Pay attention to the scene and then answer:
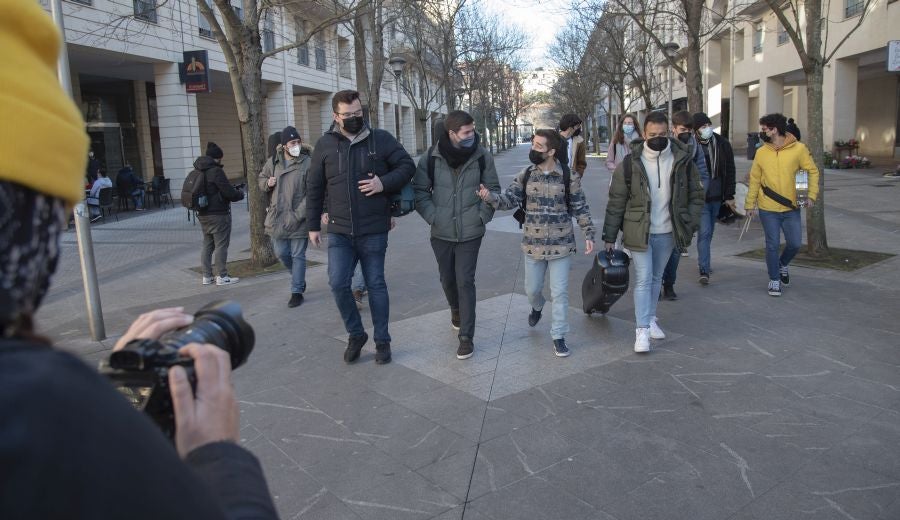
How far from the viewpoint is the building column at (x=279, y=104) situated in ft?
89.5

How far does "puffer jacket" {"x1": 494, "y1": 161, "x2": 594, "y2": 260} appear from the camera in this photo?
18.4 feet

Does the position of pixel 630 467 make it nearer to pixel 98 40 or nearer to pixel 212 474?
pixel 212 474

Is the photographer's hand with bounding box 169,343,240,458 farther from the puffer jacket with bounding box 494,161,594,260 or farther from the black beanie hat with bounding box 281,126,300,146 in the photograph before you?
the black beanie hat with bounding box 281,126,300,146

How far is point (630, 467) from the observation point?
368 centimetres

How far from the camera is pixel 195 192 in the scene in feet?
27.3

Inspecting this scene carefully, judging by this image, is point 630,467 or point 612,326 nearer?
point 630,467

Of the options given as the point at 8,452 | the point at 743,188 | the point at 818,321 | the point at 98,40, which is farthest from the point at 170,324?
the point at 98,40

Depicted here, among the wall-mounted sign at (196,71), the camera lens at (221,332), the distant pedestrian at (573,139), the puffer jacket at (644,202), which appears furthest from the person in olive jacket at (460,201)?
the wall-mounted sign at (196,71)

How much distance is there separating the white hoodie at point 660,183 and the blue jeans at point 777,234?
227 cm

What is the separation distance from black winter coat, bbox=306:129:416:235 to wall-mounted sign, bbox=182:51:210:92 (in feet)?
47.3

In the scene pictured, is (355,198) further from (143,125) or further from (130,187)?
(143,125)

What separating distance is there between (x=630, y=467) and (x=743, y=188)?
8.02 m

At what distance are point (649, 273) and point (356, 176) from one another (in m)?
2.50

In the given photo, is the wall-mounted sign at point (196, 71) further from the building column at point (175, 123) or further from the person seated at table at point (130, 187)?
the person seated at table at point (130, 187)
